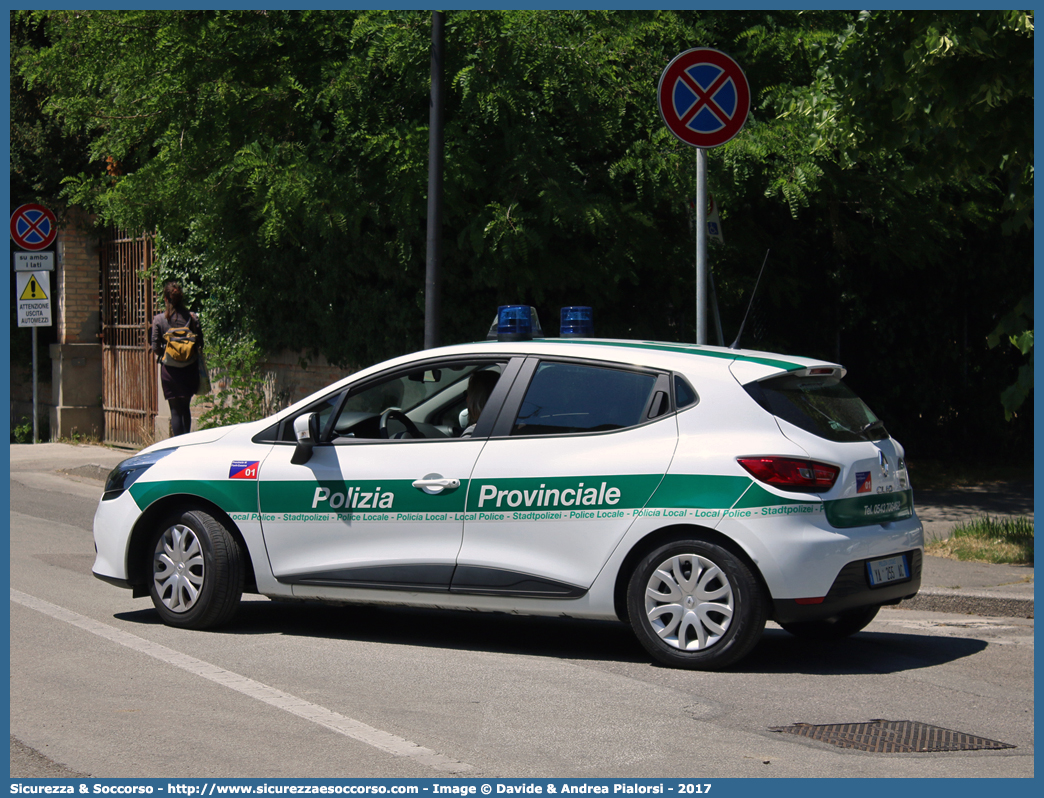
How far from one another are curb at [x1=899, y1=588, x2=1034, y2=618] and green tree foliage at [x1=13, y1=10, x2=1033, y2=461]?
3474mm

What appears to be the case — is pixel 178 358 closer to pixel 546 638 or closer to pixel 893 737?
pixel 546 638

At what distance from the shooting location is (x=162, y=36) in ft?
39.6

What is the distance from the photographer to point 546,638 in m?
7.00

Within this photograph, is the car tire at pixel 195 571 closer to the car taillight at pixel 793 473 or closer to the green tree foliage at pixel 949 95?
the car taillight at pixel 793 473

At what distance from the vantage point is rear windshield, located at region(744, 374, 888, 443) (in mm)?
6066

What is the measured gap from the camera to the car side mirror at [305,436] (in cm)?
668

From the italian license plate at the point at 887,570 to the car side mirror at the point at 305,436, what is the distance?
2891 millimetres

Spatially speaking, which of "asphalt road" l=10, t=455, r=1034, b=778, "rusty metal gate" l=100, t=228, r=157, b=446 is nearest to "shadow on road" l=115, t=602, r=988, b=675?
"asphalt road" l=10, t=455, r=1034, b=778

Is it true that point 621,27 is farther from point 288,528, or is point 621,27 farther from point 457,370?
point 288,528

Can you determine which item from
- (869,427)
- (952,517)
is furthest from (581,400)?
(952,517)

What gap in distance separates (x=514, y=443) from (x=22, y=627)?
2935mm

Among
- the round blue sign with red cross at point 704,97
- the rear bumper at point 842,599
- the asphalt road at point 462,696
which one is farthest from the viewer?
the round blue sign with red cross at point 704,97

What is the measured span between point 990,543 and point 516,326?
444cm

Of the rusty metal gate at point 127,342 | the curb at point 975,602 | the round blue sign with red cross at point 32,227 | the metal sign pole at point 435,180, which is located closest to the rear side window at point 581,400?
the curb at point 975,602
